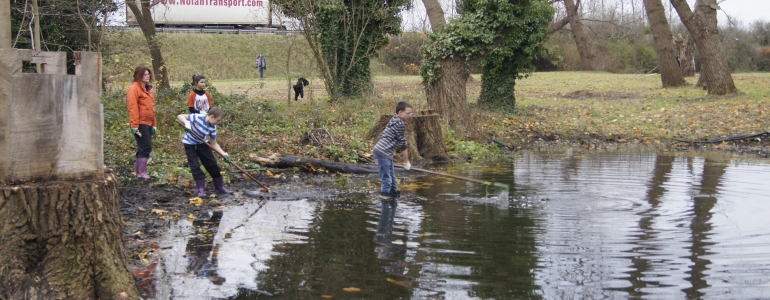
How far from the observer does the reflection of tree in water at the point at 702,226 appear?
615 centimetres

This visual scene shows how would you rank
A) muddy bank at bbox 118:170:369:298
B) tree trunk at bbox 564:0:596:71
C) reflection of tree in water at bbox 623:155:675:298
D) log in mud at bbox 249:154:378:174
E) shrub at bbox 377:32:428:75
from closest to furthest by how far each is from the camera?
reflection of tree in water at bbox 623:155:675:298 < muddy bank at bbox 118:170:369:298 < log in mud at bbox 249:154:378:174 < shrub at bbox 377:32:428:75 < tree trunk at bbox 564:0:596:71

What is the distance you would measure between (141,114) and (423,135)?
253 inches

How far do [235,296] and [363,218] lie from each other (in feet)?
11.2

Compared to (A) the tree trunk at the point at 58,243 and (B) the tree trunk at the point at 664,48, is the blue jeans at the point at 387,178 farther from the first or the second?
(B) the tree trunk at the point at 664,48

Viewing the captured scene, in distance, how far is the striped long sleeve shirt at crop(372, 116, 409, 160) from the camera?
1102 cm

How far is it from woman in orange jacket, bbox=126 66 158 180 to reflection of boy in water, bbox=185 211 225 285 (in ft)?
9.42

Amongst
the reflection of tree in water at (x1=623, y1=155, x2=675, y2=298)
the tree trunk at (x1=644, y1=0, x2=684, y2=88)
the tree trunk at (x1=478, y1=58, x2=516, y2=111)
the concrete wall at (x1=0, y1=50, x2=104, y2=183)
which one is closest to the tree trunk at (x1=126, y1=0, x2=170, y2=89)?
the tree trunk at (x1=478, y1=58, x2=516, y2=111)

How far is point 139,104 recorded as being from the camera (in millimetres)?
11039

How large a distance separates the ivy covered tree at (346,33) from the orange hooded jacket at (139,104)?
10818 mm

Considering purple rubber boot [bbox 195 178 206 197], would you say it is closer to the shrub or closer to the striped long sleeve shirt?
the striped long sleeve shirt

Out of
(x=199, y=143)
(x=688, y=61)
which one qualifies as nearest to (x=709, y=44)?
(x=688, y=61)

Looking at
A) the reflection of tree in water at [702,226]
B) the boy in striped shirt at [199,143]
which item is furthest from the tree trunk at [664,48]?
the boy in striped shirt at [199,143]

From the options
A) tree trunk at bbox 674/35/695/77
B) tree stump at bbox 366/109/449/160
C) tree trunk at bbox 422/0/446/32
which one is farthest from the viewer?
tree trunk at bbox 674/35/695/77

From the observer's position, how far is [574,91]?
2836cm
